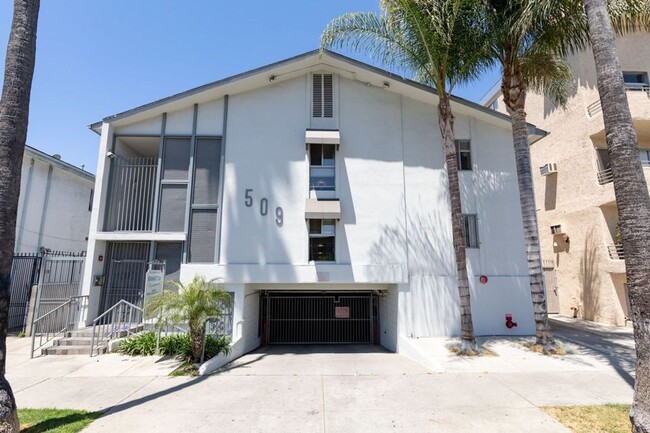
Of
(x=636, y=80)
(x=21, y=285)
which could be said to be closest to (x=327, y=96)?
(x=21, y=285)

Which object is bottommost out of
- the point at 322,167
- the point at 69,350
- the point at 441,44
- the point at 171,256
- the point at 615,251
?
the point at 69,350

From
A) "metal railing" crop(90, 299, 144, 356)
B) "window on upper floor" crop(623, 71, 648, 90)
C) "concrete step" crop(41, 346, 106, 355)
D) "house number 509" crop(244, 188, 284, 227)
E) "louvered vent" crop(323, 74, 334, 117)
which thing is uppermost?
"window on upper floor" crop(623, 71, 648, 90)

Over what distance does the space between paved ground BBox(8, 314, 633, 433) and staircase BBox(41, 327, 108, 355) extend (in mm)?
341

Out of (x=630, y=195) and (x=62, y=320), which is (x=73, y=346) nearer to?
(x=62, y=320)

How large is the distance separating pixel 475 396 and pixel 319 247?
22.7 feet

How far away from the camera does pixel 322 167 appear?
500 inches

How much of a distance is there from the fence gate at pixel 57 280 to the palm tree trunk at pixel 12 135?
26.5 ft

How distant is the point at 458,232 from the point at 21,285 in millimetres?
16301

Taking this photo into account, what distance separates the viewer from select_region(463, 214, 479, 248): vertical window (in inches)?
488

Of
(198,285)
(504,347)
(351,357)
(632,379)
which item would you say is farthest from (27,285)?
(632,379)

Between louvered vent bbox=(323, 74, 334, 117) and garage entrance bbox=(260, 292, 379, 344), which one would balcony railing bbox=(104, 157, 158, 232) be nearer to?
garage entrance bbox=(260, 292, 379, 344)

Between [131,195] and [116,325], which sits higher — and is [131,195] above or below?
above

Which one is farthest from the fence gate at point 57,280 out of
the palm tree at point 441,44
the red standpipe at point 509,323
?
the red standpipe at point 509,323

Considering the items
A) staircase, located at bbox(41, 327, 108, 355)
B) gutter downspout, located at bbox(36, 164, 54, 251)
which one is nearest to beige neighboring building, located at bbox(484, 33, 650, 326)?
staircase, located at bbox(41, 327, 108, 355)
